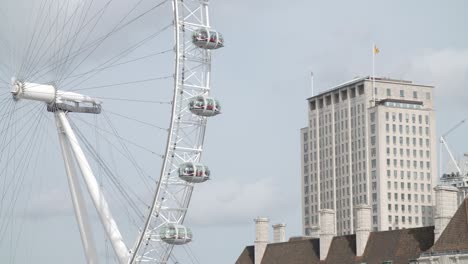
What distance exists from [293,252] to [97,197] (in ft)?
82.2

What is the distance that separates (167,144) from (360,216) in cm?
1950

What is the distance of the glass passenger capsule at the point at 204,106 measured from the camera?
75.9 meters

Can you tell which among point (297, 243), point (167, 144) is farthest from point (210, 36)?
point (297, 243)

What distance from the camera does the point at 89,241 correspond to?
7750 centimetres

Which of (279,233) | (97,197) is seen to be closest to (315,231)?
(279,233)

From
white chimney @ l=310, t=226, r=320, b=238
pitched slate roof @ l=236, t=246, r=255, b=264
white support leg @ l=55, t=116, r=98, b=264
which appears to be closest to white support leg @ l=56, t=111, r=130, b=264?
white support leg @ l=55, t=116, r=98, b=264

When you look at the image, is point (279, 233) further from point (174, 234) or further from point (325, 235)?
point (174, 234)

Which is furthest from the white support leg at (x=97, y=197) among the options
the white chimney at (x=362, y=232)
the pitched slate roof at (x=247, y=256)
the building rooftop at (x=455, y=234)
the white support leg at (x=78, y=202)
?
the pitched slate roof at (x=247, y=256)

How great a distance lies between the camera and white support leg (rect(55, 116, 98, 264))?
77312 mm

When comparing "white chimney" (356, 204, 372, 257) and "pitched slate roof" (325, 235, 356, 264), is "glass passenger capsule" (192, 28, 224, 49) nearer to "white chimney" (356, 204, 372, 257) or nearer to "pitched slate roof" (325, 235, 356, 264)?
"white chimney" (356, 204, 372, 257)

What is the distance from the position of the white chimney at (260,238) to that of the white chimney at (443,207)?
924 inches

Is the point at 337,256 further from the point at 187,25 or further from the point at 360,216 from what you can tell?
the point at 187,25

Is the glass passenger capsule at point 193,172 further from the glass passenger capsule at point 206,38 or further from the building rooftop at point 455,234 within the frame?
the building rooftop at point 455,234

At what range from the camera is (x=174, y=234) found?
75.6 meters
